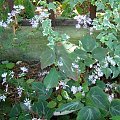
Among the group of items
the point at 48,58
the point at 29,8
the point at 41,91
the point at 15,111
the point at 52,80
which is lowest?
the point at 15,111

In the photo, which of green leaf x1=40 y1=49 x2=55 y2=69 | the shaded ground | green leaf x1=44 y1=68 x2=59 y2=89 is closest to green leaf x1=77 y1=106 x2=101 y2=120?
green leaf x1=44 y1=68 x2=59 y2=89

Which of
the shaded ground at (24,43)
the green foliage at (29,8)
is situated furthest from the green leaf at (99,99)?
the green foliage at (29,8)

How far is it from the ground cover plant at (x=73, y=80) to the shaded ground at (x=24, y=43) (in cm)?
20

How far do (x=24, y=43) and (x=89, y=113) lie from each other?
958 mm

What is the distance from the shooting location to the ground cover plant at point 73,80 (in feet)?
5.16

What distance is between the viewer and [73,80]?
1911 mm

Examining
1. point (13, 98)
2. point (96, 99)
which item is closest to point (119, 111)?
point (96, 99)

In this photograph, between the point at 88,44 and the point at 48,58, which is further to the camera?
the point at 88,44

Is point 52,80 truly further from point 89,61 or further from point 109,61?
point 109,61

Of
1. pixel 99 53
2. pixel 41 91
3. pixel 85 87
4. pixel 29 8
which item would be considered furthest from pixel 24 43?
pixel 99 53

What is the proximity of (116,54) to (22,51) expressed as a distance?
0.86m

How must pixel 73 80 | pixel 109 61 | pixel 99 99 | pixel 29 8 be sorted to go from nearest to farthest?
1. pixel 99 99
2. pixel 109 61
3. pixel 73 80
4. pixel 29 8

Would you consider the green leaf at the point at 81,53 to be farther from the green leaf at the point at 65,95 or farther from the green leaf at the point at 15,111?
the green leaf at the point at 15,111

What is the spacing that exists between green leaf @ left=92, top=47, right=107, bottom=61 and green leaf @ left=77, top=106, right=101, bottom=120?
0.24 meters
